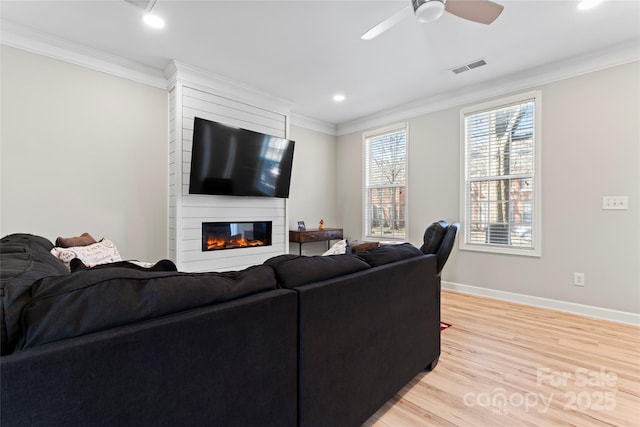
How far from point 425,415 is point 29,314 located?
1.69 metres

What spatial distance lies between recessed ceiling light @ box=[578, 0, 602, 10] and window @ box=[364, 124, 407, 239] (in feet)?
7.65

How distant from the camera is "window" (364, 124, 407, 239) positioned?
4582mm

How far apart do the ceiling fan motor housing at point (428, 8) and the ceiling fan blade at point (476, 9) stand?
0.19m

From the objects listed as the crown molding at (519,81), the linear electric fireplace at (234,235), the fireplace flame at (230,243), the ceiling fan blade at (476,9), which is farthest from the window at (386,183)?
the ceiling fan blade at (476,9)

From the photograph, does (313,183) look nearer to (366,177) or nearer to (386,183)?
(366,177)

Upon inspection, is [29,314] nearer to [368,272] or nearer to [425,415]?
[368,272]

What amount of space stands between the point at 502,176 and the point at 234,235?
3416mm

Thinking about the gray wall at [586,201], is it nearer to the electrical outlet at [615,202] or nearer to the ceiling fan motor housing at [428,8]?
the electrical outlet at [615,202]

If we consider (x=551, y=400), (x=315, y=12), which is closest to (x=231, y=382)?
(x=551, y=400)

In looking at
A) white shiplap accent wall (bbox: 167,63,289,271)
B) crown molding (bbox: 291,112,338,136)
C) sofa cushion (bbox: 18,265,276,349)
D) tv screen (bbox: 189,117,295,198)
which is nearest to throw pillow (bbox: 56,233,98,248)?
white shiplap accent wall (bbox: 167,63,289,271)

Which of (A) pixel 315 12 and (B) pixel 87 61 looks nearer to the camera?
(A) pixel 315 12

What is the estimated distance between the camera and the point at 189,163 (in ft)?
11.2

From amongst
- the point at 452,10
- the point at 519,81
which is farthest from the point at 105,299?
the point at 519,81

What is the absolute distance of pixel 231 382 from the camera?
88 centimetres
